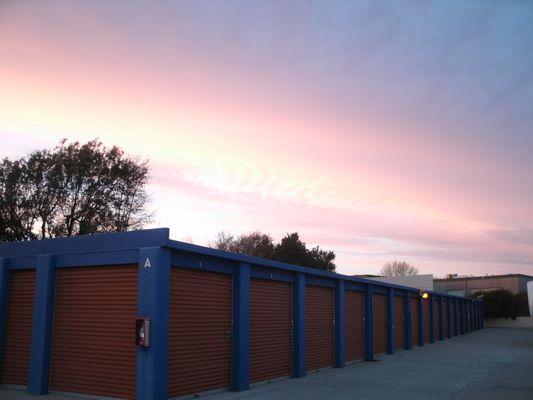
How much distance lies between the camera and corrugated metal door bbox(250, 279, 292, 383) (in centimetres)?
Result: 1427

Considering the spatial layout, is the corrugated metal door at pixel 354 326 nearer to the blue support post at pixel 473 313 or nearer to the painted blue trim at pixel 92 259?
the painted blue trim at pixel 92 259

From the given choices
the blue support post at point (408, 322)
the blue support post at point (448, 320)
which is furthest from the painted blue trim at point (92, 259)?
the blue support post at point (448, 320)

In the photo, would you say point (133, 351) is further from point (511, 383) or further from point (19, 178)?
point (19, 178)

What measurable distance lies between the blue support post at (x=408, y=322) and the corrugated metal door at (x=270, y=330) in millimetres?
13077

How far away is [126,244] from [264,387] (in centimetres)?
518

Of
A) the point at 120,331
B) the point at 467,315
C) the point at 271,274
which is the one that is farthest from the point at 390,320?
the point at 467,315

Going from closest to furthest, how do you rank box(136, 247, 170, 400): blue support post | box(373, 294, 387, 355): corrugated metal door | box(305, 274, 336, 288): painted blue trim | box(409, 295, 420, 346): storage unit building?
1. box(136, 247, 170, 400): blue support post
2. box(305, 274, 336, 288): painted blue trim
3. box(373, 294, 387, 355): corrugated metal door
4. box(409, 295, 420, 346): storage unit building

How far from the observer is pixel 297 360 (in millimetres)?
15961

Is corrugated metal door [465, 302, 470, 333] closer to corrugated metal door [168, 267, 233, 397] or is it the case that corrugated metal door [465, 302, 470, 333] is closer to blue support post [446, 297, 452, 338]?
blue support post [446, 297, 452, 338]

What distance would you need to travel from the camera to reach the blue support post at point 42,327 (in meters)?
12.1

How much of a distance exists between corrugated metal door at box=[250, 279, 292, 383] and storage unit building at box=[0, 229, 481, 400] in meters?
0.03

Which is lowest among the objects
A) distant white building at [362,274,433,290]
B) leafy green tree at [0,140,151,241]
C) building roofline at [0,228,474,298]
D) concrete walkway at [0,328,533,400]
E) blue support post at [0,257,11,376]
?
concrete walkway at [0,328,533,400]

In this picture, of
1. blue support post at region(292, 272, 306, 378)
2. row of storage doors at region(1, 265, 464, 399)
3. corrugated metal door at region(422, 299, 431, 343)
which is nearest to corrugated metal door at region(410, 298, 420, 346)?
corrugated metal door at region(422, 299, 431, 343)

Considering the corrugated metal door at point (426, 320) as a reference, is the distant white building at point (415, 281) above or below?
above
